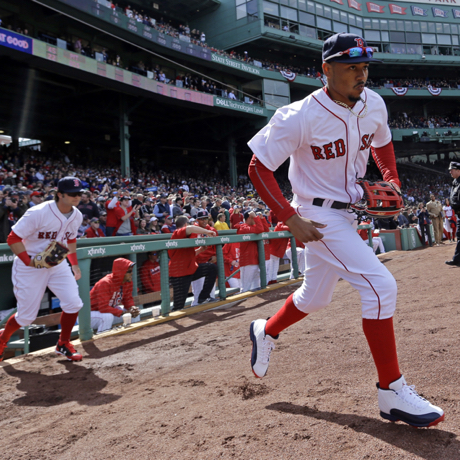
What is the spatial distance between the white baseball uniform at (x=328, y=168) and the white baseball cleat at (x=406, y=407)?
1.28 ft

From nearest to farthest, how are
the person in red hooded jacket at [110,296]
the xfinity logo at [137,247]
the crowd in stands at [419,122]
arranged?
the person in red hooded jacket at [110,296] → the xfinity logo at [137,247] → the crowd in stands at [419,122]

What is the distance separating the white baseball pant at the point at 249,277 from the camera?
26.4 ft

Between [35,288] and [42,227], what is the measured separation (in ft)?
2.08

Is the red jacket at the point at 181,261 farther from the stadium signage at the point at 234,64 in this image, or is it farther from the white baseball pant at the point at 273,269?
the stadium signage at the point at 234,64

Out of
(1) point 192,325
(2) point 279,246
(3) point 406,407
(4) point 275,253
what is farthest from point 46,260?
(2) point 279,246

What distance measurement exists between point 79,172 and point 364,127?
18.4 metres

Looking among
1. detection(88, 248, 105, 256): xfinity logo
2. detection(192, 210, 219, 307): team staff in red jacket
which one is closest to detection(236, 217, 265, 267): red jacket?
detection(192, 210, 219, 307): team staff in red jacket

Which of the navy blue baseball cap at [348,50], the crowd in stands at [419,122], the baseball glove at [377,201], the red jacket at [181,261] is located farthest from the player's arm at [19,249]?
the crowd in stands at [419,122]

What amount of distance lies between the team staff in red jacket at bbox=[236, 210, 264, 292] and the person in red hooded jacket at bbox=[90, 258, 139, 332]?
269 cm

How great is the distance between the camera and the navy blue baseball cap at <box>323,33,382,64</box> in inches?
90.0

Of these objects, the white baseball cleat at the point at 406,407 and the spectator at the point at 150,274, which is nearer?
the white baseball cleat at the point at 406,407

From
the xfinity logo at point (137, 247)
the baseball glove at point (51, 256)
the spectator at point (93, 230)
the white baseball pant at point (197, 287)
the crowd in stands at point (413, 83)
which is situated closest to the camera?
the baseball glove at point (51, 256)

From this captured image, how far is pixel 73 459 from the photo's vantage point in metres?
2.25

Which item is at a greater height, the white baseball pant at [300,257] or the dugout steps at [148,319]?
the white baseball pant at [300,257]
